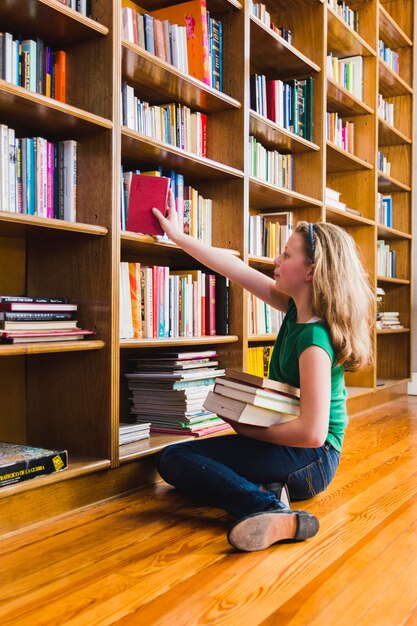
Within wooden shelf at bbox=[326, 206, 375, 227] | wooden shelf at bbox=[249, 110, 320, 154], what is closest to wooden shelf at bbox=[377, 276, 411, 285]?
wooden shelf at bbox=[326, 206, 375, 227]

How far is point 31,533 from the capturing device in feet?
5.88

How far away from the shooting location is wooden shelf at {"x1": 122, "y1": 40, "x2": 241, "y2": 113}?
2.27 meters

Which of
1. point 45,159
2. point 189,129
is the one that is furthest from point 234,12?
point 45,159

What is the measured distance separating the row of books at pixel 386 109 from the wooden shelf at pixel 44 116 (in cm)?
306

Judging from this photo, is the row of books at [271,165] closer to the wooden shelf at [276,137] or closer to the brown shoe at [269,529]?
the wooden shelf at [276,137]

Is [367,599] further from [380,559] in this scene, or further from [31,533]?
[31,533]

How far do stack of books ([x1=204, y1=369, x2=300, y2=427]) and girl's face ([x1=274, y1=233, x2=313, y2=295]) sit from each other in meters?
0.31

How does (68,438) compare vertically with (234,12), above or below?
below

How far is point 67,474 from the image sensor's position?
1907 mm

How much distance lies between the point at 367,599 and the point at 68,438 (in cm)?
109

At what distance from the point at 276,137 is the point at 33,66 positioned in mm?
1531

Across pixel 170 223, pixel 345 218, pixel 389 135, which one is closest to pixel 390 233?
pixel 389 135

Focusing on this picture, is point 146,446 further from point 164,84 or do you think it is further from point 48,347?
point 164,84

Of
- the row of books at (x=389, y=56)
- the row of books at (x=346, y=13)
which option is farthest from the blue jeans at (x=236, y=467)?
the row of books at (x=389, y=56)
